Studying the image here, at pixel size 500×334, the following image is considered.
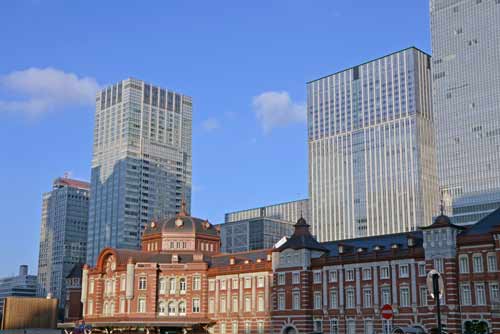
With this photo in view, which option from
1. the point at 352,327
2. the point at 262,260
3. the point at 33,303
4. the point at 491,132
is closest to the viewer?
the point at 352,327

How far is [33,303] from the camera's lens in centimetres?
14350

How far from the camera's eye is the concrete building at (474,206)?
170125 mm

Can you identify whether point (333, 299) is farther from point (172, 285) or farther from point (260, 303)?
point (172, 285)

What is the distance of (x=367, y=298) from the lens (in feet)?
290

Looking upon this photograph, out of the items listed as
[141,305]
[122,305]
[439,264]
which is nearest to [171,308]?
[141,305]

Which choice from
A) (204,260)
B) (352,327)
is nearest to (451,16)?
(204,260)

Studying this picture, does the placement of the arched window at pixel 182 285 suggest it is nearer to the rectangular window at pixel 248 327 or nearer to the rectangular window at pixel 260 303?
the rectangular window at pixel 248 327

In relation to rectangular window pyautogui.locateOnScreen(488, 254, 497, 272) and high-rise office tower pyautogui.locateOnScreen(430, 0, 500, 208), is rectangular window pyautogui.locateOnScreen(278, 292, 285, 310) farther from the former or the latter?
high-rise office tower pyautogui.locateOnScreen(430, 0, 500, 208)

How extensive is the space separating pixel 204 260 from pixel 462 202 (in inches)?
3430

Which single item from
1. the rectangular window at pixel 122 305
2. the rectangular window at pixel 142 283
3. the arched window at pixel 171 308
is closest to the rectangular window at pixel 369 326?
the arched window at pixel 171 308

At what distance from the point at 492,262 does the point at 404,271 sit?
11659mm

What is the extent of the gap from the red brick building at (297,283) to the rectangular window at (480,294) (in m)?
0.11

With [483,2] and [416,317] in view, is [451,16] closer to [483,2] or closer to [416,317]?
[483,2]

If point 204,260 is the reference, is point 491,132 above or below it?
above
